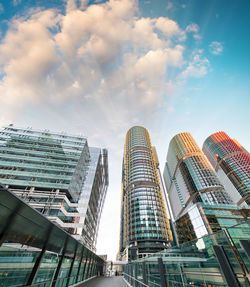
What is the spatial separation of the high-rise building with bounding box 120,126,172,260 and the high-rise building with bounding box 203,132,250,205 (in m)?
72.6

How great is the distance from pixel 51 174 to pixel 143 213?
168 ft

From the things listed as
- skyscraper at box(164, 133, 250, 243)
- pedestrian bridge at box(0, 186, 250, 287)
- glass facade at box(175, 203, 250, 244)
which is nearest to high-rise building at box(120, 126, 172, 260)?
glass facade at box(175, 203, 250, 244)

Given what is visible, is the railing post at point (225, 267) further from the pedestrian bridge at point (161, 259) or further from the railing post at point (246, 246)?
the railing post at point (246, 246)

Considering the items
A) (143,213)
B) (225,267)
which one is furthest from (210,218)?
(225,267)

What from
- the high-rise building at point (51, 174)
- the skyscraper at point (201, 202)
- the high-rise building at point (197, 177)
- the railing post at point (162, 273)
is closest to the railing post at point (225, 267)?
the railing post at point (162, 273)

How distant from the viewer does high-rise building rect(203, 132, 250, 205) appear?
338 feet

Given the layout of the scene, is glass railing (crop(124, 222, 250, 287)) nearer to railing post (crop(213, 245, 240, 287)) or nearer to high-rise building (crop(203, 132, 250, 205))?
railing post (crop(213, 245, 240, 287))

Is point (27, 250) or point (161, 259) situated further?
point (27, 250)

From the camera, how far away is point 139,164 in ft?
324

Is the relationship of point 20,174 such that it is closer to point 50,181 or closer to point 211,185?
point 50,181

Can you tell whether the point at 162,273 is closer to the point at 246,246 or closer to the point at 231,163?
the point at 246,246

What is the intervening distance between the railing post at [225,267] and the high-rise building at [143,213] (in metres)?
69.9

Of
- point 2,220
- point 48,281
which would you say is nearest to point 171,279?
point 2,220

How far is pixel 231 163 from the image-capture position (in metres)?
119
